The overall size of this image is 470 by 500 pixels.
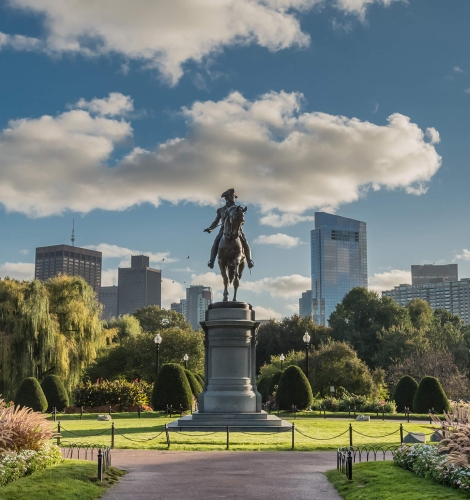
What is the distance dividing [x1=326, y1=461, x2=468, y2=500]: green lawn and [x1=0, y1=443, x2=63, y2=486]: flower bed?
6098 mm

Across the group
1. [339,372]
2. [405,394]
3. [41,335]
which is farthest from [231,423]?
[339,372]

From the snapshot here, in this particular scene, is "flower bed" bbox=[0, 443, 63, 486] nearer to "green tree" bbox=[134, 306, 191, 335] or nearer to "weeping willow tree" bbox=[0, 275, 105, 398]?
"weeping willow tree" bbox=[0, 275, 105, 398]

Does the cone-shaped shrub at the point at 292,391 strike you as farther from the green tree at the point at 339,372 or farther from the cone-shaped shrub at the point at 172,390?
the green tree at the point at 339,372

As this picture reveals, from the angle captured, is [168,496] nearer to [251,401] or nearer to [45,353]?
[251,401]

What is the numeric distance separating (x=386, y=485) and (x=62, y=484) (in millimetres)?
5968

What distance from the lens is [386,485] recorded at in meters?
13.0

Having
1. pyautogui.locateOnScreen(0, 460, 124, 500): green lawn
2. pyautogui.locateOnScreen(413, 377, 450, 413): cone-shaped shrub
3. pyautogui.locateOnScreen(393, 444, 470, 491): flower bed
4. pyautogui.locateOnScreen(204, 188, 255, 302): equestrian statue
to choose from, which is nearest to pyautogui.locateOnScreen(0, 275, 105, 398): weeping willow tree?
pyautogui.locateOnScreen(204, 188, 255, 302): equestrian statue

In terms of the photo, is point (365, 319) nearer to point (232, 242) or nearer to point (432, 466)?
point (232, 242)

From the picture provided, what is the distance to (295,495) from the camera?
42.8 feet

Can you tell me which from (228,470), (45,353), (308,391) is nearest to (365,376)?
(308,391)

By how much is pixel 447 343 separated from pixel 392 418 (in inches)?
1577

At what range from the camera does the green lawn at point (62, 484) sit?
39.1 ft

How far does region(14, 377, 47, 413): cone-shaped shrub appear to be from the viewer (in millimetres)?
36562

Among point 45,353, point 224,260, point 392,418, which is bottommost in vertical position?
point 392,418
